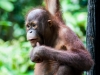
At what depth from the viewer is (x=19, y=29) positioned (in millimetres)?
5422

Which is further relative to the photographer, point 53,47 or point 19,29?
point 19,29

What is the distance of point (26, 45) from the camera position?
4.35 metres

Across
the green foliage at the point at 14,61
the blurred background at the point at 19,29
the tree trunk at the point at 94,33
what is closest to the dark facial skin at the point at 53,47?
the tree trunk at the point at 94,33

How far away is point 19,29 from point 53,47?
9.47ft

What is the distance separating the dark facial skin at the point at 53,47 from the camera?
2.38 m

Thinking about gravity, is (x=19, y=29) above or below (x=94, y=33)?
below

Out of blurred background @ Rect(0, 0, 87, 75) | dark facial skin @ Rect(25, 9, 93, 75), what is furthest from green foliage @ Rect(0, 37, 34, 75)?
dark facial skin @ Rect(25, 9, 93, 75)

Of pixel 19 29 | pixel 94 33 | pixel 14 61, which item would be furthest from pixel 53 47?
pixel 19 29

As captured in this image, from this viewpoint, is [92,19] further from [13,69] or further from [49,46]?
[13,69]

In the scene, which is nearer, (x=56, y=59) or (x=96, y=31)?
(x=56, y=59)

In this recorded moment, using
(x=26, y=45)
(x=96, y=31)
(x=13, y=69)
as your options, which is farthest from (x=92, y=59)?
(x=26, y=45)

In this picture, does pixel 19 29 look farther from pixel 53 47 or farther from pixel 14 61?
pixel 53 47

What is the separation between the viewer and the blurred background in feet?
12.8

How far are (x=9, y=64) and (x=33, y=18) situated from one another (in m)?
1.43
